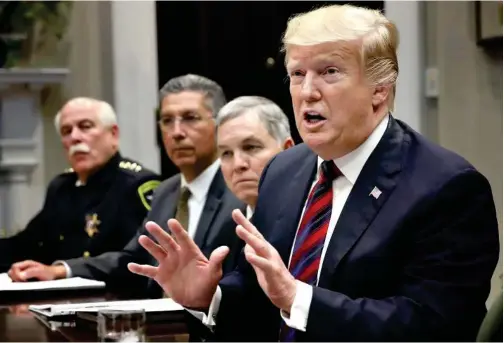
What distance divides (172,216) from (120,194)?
50cm

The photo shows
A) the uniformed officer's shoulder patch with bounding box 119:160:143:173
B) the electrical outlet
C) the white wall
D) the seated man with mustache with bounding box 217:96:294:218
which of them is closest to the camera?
the seated man with mustache with bounding box 217:96:294:218

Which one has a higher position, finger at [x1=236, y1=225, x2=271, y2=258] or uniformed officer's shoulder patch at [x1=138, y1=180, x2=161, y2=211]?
finger at [x1=236, y1=225, x2=271, y2=258]

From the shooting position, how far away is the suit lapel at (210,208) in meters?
2.54

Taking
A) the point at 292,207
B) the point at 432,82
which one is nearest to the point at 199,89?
the point at 292,207

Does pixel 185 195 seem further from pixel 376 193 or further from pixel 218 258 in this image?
pixel 376 193

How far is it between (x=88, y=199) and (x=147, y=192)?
219 millimetres

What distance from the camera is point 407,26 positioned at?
452 cm

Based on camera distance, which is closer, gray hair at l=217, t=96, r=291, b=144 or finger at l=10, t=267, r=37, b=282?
gray hair at l=217, t=96, r=291, b=144

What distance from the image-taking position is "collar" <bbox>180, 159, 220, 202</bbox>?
2.70 m

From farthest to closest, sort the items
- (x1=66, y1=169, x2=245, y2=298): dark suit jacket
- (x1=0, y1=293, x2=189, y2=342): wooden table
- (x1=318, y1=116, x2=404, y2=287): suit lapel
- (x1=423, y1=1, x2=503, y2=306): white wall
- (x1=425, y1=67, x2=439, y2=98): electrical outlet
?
1. (x1=425, y1=67, x2=439, y2=98): electrical outlet
2. (x1=423, y1=1, x2=503, y2=306): white wall
3. (x1=66, y1=169, x2=245, y2=298): dark suit jacket
4. (x1=0, y1=293, x2=189, y2=342): wooden table
5. (x1=318, y1=116, x2=404, y2=287): suit lapel

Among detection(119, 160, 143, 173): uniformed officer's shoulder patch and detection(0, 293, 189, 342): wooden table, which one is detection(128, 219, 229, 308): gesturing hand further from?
detection(119, 160, 143, 173): uniformed officer's shoulder patch


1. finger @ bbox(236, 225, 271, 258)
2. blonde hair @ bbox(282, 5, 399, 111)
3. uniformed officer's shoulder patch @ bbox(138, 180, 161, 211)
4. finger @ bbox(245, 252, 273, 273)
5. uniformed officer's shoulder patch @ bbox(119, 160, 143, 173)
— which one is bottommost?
uniformed officer's shoulder patch @ bbox(138, 180, 161, 211)

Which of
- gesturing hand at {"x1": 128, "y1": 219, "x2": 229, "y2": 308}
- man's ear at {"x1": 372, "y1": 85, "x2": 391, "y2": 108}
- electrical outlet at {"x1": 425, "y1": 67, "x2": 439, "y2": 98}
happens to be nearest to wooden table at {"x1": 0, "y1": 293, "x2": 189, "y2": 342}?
gesturing hand at {"x1": 128, "y1": 219, "x2": 229, "y2": 308}

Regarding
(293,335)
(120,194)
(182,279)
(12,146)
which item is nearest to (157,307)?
(182,279)
